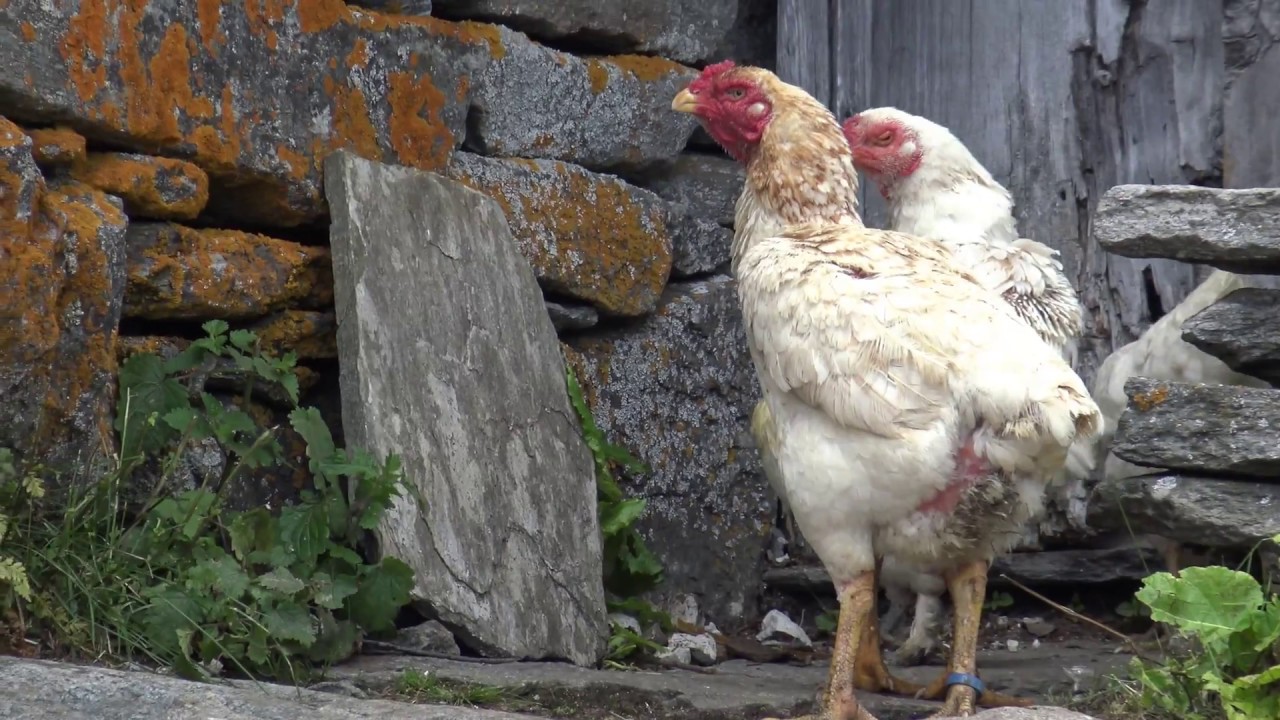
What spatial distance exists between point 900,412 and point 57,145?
1904mm

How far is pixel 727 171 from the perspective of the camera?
201 inches

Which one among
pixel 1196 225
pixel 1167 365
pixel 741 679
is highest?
pixel 1196 225

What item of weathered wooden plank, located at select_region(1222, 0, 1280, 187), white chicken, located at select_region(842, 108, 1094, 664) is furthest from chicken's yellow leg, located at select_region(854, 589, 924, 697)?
weathered wooden plank, located at select_region(1222, 0, 1280, 187)

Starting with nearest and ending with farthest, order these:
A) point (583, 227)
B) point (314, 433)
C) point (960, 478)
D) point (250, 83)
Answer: point (960, 478), point (314, 433), point (250, 83), point (583, 227)

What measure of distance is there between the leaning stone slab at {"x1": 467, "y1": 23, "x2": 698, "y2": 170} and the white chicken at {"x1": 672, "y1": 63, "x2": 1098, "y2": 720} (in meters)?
1.04

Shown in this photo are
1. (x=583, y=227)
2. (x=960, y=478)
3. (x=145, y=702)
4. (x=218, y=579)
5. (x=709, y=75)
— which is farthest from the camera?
(x=583, y=227)

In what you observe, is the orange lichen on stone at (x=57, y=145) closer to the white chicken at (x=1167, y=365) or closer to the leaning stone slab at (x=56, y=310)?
the leaning stone slab at (x=56, y=310)

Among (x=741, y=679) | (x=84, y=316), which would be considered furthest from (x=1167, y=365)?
(x=84, y=316)

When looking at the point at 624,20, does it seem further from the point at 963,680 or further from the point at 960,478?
the point at 963,680

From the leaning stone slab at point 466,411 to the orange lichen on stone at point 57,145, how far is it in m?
0.68

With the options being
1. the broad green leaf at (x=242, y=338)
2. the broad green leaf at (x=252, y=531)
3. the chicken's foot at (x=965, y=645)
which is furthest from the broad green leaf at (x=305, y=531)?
the chicken's foot at (x=965, y=645)

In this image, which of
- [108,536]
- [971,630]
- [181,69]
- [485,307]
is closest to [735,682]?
[971,630]

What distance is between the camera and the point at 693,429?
15.8 ft

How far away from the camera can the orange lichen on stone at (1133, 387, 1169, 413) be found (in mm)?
3576
